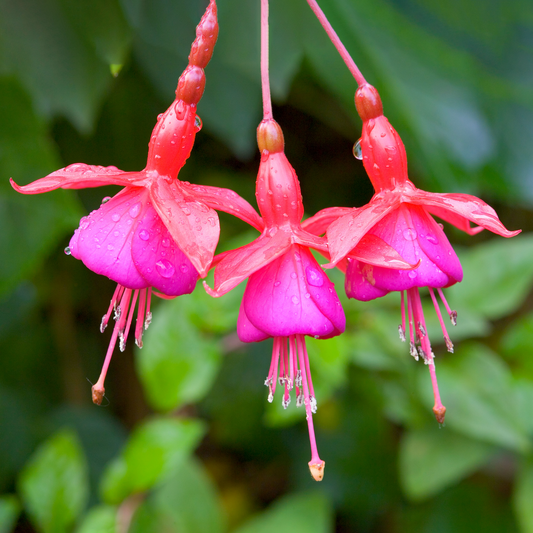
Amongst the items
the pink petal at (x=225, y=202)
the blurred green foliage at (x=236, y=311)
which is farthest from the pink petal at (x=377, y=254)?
the blurred green foliage at (x=236, y=311)

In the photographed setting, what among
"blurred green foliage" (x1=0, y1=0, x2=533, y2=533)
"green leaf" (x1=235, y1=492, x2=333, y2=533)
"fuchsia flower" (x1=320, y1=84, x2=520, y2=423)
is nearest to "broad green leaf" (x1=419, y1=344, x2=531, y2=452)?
"blurred green foliage" (x1=0, y1=0, x2=533, y2=533)

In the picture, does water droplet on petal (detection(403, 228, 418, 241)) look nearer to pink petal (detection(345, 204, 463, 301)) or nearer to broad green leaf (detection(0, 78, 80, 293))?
pink petal (detection(345, 204, 463, 301))

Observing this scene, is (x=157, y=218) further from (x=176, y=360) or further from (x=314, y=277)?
(x=176, y=360)

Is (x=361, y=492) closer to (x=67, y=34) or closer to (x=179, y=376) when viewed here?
(x=179, y=376)

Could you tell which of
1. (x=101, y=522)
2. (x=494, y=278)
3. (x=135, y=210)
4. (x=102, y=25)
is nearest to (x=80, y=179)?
(x=135, y=210)

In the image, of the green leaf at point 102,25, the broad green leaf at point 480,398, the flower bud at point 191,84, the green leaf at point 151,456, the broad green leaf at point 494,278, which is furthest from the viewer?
the broad green leaf at point 494,278

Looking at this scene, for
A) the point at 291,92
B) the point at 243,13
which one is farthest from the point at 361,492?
the point at 243,13

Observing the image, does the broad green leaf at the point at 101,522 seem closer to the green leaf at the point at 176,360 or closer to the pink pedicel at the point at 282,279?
the green leaf at the point at 176,360
